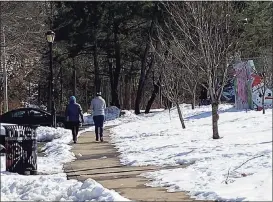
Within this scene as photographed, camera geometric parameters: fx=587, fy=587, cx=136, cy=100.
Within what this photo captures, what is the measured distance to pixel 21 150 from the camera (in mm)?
12609

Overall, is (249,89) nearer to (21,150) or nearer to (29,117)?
(29,117)

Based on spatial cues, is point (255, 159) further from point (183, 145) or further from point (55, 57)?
point (55, 57)

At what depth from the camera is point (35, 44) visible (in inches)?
1811

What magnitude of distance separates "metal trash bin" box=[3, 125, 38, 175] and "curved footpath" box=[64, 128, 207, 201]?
900 millimetres

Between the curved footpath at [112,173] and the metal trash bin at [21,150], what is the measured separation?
900 millimetres

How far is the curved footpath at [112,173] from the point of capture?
989cm

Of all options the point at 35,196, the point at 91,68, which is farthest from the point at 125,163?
the point at 91,68

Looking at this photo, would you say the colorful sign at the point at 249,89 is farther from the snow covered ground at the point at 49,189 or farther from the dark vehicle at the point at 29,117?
the snow covered ground at the point at 49,189

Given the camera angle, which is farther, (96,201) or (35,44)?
(35,44)

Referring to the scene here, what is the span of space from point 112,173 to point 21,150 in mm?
2044

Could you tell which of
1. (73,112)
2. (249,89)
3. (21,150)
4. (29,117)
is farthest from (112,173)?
(249,89)

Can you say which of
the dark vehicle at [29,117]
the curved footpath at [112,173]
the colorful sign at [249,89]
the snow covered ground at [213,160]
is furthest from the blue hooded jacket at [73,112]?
the colorful sign at [249,89]

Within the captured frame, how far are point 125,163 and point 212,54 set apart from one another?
5452 millimetres

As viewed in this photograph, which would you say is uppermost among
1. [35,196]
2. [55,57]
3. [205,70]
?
[55,57]
